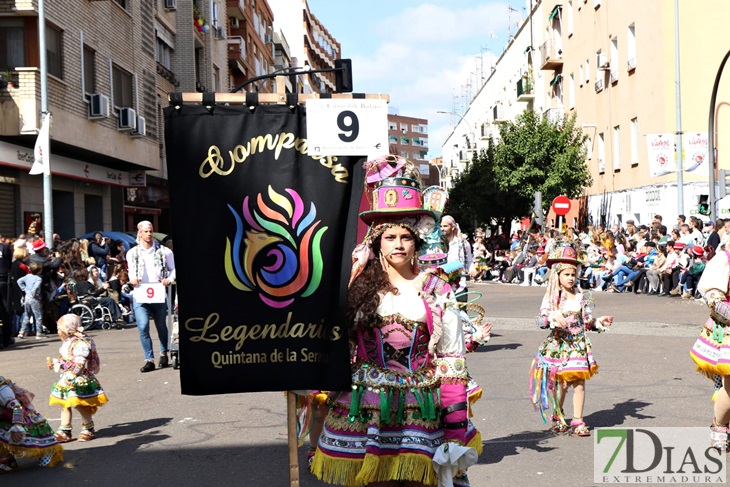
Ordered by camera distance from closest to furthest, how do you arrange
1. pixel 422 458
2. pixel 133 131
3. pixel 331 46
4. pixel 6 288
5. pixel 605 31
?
pixel 422 458, pixel 6 288, pixel 133 131, pixel 605 31, pixel 331 46

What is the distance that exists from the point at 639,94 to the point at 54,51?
63.2 feet

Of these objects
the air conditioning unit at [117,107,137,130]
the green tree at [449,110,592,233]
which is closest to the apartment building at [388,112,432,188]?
the green tree at [449,110,592,233]

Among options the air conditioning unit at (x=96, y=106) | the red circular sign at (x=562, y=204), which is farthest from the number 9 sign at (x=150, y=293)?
the red circular sign at (x=562, y=204)

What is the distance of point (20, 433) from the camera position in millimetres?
6707

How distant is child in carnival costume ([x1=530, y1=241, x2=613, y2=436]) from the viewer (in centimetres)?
750

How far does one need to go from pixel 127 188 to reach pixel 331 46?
267 feet

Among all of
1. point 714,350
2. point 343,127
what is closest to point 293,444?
point 343,127

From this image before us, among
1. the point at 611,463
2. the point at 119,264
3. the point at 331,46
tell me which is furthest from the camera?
the point at 331,46

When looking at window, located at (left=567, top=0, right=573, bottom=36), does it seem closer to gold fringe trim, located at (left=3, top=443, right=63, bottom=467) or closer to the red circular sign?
the red circular sign

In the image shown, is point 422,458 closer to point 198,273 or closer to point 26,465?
point 198,273

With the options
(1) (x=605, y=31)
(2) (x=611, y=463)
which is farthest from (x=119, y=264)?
(1) (x=605, y=31)

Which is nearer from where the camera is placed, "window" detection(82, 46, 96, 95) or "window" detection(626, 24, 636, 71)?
"window" detection(82, 46, 96, 95)

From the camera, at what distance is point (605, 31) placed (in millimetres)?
36062

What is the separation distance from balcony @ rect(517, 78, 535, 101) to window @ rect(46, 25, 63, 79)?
35.2 m
